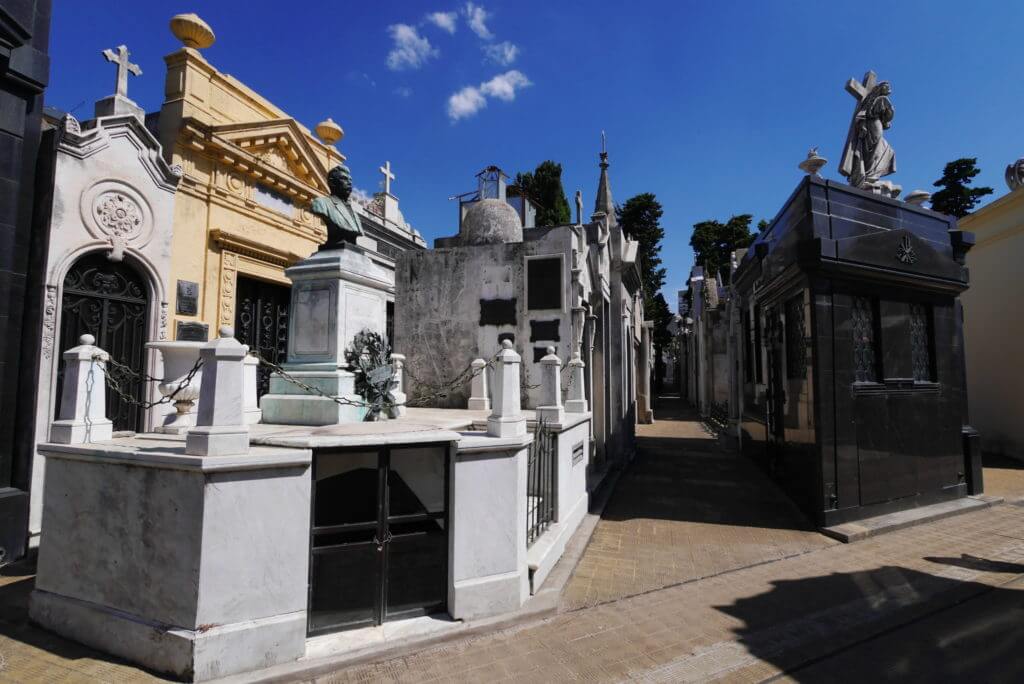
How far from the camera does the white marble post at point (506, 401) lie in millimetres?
4684

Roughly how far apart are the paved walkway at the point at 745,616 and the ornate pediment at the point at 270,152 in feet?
23.8

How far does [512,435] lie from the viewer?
466cm

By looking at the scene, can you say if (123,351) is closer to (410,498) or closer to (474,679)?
(410,498)

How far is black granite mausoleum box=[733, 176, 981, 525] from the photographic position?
7.32 metres

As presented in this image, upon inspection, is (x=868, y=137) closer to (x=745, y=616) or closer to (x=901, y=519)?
Answer: (x=901, y=519)

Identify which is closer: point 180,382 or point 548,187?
point 180,382

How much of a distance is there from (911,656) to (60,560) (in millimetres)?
7181

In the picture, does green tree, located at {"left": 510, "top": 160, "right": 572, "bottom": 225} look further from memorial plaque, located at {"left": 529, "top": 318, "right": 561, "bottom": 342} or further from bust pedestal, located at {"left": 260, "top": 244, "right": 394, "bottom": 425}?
bust pedestal, located at {"left": 260, "top": 244, "right": 394, "bottom": 425}

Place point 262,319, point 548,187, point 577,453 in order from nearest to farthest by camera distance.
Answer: point 577,453
point 262,319
point 548,187

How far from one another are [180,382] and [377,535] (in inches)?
116

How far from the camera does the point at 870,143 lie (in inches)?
359

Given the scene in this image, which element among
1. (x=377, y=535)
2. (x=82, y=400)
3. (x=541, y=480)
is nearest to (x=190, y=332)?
(x=82, y=400)

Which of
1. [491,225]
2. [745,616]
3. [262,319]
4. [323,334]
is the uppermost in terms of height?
[491,225]

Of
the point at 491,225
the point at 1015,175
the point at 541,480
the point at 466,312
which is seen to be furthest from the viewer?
the point at 1015,175
